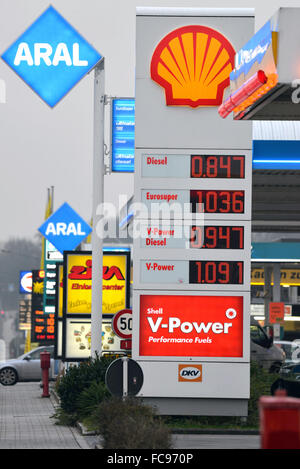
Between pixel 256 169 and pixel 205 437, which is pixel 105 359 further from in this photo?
pixel 256 169

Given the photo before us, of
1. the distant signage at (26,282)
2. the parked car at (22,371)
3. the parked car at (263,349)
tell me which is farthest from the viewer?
the distant signage at (26,282)

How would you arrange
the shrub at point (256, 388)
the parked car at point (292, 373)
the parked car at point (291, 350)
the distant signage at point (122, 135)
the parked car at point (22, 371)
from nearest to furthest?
the shrub at point (256, 388)
the distant signage at point (122, 135)
the parked car at point (292, 373)
the parked car at point (291, 350)
the parked car at point (22, 371)

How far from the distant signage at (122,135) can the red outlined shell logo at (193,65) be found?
3368 millimetres

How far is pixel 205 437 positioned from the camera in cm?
1769

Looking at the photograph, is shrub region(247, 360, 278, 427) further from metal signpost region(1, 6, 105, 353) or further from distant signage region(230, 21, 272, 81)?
distant signage region(230, 21, 272, 81)

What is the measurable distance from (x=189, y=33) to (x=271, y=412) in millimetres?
12577

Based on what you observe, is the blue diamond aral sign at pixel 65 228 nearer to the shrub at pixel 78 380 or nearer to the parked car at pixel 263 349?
the parked car at pixel 263 349

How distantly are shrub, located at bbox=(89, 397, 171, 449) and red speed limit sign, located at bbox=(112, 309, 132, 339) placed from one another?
545cm

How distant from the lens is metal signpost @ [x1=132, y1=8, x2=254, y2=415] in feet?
60.9

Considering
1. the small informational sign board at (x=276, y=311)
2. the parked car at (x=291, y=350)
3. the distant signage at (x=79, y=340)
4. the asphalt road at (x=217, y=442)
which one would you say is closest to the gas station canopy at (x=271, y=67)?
the asphalt road at (x=217, y=442)

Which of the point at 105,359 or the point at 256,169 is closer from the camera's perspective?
the point at 105,359

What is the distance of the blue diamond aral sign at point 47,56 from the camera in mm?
20234

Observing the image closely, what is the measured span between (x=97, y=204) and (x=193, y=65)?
398 centimetres
